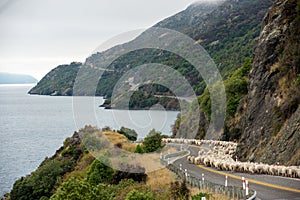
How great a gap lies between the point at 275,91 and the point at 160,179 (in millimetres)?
13464

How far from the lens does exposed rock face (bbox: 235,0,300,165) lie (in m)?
25.2

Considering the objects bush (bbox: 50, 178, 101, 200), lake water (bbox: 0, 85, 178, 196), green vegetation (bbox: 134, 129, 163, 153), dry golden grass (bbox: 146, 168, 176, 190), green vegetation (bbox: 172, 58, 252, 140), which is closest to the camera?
bush (bbox: 50, 178, 101, 200)

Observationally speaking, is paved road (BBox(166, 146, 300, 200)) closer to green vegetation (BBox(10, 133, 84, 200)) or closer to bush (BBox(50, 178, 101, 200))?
bush (BBox(50, 178, 101, 200))

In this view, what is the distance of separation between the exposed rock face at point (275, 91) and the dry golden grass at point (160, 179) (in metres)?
6.45

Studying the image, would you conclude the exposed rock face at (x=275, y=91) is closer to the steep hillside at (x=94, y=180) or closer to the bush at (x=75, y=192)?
the steep hillside at (x=94, y=180)

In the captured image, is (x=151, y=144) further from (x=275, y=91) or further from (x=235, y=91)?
(x=235, y=91)

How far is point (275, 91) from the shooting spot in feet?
101

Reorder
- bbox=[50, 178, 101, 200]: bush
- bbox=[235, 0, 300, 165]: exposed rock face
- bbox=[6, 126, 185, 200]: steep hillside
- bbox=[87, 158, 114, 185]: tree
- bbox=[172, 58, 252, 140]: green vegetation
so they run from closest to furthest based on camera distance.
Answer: bbox=[50, 178, 101, 200]: bush
bbox=[6, 126, 185, 200]: steep hillside
bbox=[235, 0, 300, 165]: exposed rock face
bbox=[87, 158, 114, 185]: tree
bbox=[172, 58, 252, 140]: green vegetation

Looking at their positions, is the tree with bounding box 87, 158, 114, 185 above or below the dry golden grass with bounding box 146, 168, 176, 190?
below

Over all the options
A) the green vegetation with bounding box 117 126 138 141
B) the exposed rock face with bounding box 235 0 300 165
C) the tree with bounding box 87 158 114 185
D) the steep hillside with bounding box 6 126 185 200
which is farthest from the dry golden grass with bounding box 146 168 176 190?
the green vegetation with bounding box 117 126 138 141

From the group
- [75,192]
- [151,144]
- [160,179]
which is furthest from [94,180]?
[75,192]

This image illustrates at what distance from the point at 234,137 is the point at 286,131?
77.9ft

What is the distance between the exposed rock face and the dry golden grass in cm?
645

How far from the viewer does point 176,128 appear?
3056 inches
